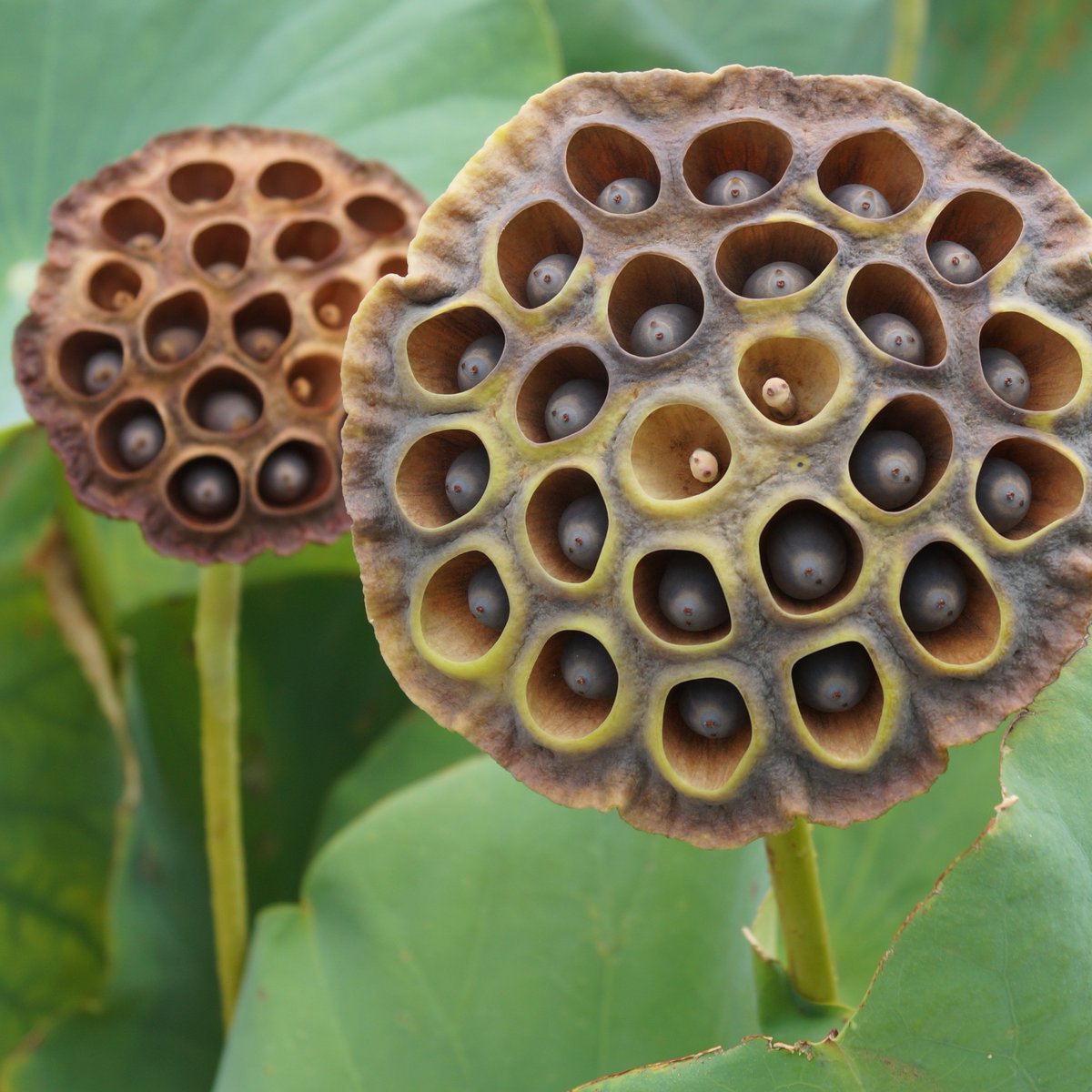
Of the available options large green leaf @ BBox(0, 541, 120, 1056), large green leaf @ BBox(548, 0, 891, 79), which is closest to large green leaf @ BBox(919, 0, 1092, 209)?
large green leaf @ BBox(548, 0, 891, 79)

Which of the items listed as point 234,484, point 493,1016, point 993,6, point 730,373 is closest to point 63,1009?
point 493,1016

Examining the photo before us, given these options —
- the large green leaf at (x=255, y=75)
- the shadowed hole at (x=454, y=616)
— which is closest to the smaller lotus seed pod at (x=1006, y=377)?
the shadowed hole at (x=454, y=616)

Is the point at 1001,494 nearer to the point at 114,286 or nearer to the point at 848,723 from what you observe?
the point at 848,723

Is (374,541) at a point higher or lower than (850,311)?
lower

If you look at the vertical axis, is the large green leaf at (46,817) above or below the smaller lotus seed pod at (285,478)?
below

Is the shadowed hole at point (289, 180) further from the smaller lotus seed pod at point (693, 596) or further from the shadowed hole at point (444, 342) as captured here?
the smaller lotus seed pod at point (693, 596)

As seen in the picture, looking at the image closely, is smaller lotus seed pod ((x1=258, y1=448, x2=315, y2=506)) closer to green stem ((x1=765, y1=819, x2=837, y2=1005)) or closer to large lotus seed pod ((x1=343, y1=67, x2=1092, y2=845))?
large lotus seed pod ((x1=343, y1=67, x2=1092, y2=845))

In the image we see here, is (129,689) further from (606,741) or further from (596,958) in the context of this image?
(606,741)
